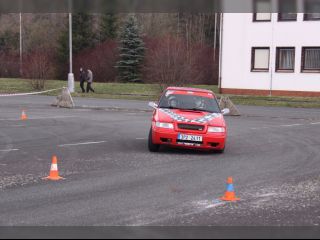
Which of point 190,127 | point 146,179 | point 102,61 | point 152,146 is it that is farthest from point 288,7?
point 102,61

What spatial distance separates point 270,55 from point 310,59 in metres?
2.91

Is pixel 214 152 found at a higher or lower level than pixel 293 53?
lower

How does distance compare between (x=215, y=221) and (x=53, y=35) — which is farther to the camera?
(x=53, y=35)

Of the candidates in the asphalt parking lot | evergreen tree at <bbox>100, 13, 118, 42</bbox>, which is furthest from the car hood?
evergreen tree at <bbox>100, 13, 118, 42</bbox>

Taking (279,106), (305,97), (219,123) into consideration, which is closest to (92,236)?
(219,123)

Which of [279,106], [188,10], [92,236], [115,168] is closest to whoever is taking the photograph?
[188,10]

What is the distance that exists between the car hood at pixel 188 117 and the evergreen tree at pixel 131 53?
4759 cm

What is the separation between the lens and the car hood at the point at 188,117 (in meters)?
12.0

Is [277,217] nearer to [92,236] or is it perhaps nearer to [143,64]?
[92,236]

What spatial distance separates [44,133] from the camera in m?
15.4

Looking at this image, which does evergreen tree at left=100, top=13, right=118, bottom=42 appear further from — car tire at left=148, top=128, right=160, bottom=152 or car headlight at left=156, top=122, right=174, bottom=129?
car headlight at left=156, top=122, right=174, bottom=129

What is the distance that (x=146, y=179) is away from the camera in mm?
8977

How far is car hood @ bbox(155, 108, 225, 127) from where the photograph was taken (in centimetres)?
1198

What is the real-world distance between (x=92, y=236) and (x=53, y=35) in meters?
78.9
